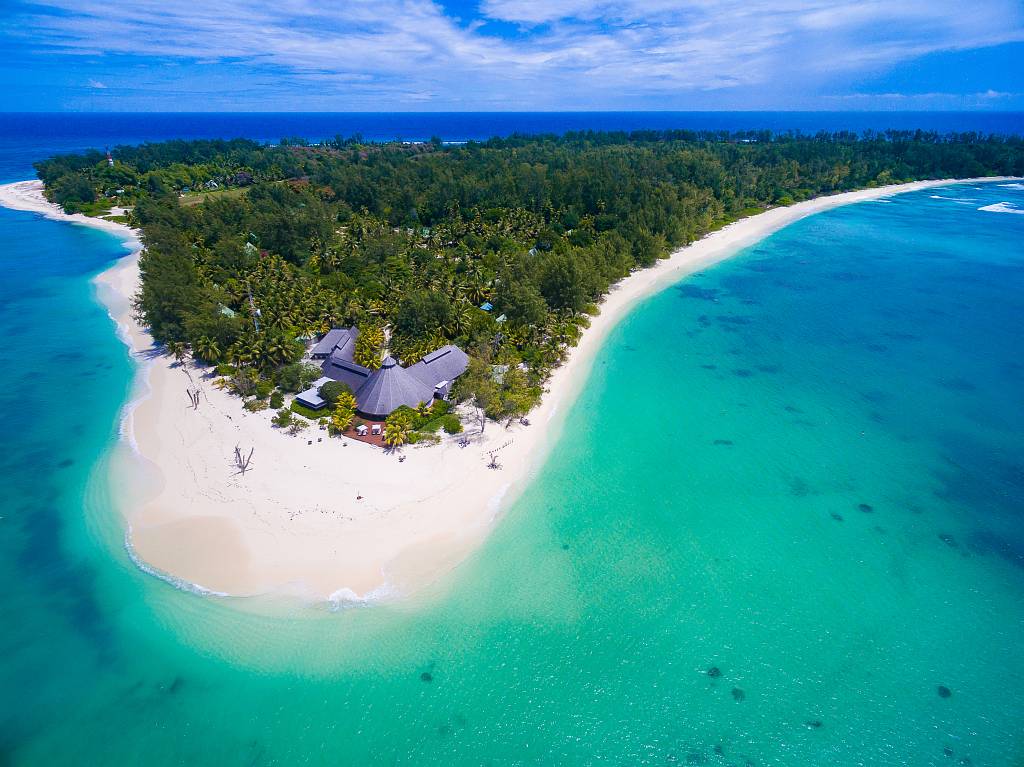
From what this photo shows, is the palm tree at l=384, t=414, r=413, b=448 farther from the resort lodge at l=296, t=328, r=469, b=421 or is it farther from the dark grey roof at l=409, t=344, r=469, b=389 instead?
the dark grey roof at l=409, t=344, r=469, b=389

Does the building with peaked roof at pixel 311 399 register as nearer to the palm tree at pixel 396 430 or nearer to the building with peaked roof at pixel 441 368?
the palm tree at pixel 396 430

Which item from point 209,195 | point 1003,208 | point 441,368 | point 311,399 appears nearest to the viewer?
point 311,399

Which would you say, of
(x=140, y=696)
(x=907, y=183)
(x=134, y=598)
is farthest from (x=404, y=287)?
(x=907, y=183)

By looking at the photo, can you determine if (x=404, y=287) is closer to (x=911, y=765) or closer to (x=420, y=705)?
(x=420, y=705)

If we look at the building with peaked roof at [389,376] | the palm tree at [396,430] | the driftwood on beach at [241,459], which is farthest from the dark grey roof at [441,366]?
the driftwood on beach at [241,459]

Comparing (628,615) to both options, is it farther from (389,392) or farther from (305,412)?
(305,412)

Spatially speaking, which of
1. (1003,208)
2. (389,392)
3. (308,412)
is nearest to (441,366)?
(389,392)

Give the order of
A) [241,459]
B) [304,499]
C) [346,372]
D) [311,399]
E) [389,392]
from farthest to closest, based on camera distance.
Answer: [346,372] → [311,399] → [389,392] → [241,459] → [304,499]

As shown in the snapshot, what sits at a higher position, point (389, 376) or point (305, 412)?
point (389, 376)
